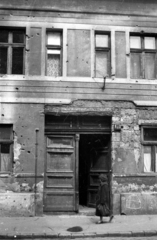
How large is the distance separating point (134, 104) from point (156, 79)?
51.2 inches

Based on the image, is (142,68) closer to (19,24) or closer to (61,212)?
(19,24)

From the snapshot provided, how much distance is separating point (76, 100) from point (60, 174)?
269 centimetres

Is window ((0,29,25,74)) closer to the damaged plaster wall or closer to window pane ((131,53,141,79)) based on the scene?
the damaged plaster wall

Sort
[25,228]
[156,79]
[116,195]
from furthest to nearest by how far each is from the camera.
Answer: [156,79] → [116,195] → [25,228]

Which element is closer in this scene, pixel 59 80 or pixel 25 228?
pixel 25 228

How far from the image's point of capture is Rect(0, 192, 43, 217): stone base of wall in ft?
34.6

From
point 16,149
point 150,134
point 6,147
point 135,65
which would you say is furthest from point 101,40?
point 6,147

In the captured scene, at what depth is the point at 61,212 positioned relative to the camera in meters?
11.1

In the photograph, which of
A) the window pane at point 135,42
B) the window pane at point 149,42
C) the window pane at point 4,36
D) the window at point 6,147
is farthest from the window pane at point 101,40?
the window at point 6,147

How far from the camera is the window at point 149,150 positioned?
11586mm

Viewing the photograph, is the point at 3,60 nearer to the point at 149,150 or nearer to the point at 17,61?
the point at 17,61

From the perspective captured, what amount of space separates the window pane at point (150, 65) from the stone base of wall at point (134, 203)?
4371 millimetres

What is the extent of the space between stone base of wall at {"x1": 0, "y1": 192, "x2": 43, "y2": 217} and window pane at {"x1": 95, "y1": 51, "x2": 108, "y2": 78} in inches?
200

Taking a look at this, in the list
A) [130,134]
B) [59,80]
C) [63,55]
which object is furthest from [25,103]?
[130,134]
